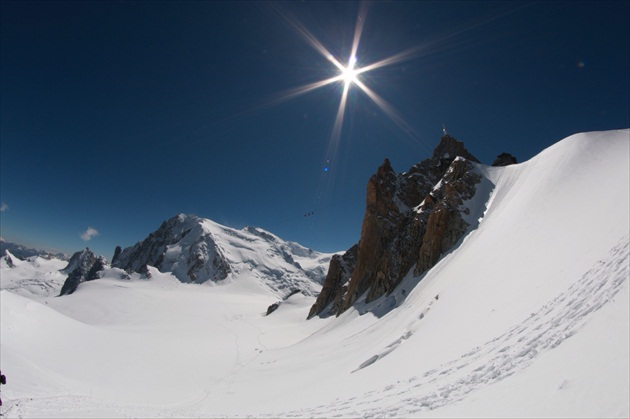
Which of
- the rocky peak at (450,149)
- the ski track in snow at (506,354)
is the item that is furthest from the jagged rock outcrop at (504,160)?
the ski track in snow at (506,354)

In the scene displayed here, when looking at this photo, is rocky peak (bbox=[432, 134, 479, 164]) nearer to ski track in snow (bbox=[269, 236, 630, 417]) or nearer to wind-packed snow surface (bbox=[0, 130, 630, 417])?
wind-packed snow surface (bbox=[0, 130, 630, 417])

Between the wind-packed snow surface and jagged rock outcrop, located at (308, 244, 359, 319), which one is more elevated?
jagged rock outcrop, located at (308, 244, 359, 319)

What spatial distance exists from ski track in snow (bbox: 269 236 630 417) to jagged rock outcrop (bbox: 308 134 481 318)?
2713 centimetres

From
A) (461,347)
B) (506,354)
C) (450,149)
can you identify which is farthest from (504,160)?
(506,354)

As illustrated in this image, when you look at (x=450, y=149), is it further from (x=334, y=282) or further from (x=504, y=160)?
(x=334, y=282)

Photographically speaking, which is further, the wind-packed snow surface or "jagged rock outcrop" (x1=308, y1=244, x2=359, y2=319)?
"jagged rock outcrop" (x1=308, y1=244, x2=359, y2=319)

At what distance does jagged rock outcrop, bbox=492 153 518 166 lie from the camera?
6294 cm

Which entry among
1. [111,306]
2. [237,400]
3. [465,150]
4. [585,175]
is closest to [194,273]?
[111,306]

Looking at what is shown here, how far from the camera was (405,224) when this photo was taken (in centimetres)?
5097

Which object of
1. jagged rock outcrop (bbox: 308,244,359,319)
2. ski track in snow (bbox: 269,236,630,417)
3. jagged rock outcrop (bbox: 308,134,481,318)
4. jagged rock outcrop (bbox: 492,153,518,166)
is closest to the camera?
ski track in snow (bbox: 269,236,630,417)

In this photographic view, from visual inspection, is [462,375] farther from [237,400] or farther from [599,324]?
[237,400]

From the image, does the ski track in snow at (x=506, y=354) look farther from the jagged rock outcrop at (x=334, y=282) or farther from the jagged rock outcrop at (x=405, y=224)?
the jagged rock outcrop at (x=334, y=282)

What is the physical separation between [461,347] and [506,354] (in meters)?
3.83

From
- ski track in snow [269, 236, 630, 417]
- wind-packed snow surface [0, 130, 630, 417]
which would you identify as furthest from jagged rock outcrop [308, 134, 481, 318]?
ski track in snow [269, 236, 630, 417]
